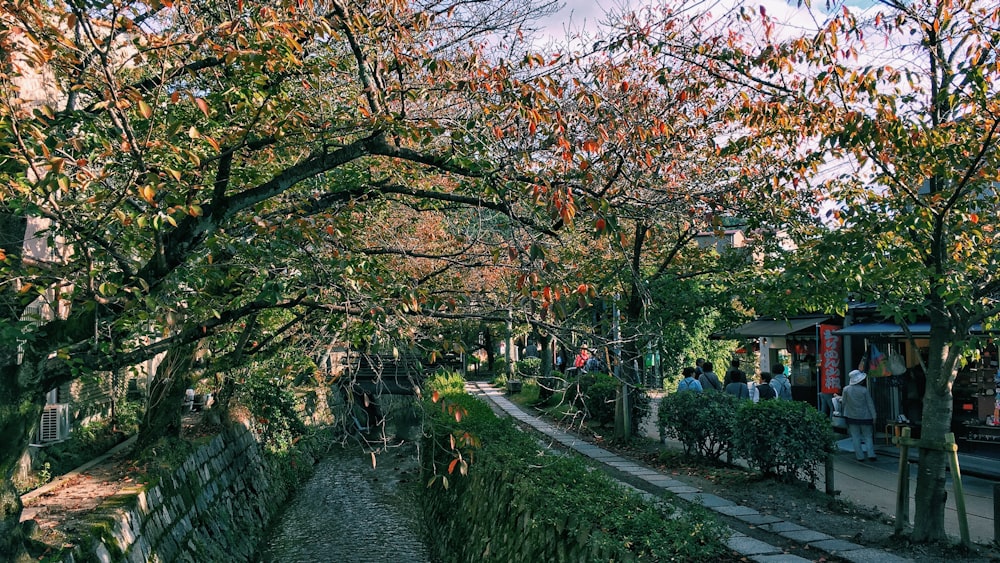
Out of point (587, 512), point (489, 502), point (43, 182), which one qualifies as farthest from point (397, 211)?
point (43, 182)

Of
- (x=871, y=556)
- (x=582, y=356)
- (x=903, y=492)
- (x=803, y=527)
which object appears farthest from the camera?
(x=803, y=527)

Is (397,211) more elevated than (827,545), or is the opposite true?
(397,211)

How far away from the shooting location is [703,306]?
13156 mm

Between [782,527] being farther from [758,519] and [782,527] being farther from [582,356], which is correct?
[582,356]

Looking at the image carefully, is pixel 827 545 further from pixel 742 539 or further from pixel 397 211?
pixel 397 211

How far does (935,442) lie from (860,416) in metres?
5.96

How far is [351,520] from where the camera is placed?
14125 millimetres

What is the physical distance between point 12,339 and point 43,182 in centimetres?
154

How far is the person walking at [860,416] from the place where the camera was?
12680 mm

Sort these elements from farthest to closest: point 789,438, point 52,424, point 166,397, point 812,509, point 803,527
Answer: point 166,397, point 52,424, point 789,438, point 812,509, point 803,527

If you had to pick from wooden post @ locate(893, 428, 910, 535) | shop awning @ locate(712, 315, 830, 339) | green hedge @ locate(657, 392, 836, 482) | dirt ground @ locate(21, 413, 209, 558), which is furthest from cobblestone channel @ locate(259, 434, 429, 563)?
shop awning @ locate(712, 315, 830, 339)

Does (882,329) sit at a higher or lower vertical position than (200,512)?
higher

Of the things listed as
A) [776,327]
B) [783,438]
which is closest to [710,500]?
[783,438]

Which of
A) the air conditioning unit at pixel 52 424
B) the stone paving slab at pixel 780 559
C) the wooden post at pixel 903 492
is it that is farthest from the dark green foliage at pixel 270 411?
the wooden post at pixel 903 492
